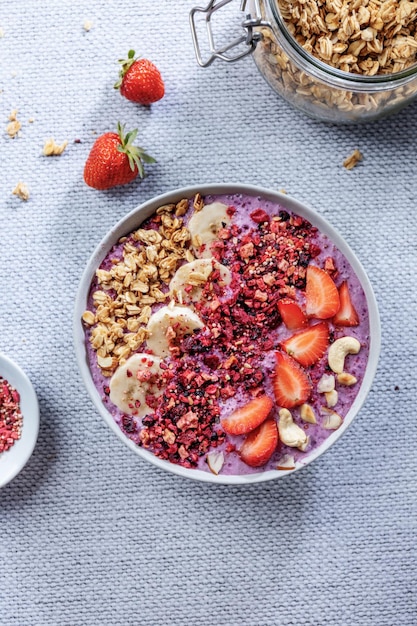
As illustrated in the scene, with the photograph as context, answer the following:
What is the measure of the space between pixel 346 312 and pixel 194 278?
0.93 ft

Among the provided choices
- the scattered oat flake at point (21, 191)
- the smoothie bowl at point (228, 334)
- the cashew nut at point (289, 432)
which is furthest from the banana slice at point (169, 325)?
the scattered oat flake at point (21, 191)

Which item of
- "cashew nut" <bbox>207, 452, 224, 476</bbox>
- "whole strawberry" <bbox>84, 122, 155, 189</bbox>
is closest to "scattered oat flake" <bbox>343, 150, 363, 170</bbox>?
"whole strawberry" <bbox>84, 122, 155, 189</bbox>

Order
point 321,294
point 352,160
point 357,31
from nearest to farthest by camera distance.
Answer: point 357,31, point 321,294, point 352,160

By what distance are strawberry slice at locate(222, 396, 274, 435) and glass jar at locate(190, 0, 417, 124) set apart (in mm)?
545

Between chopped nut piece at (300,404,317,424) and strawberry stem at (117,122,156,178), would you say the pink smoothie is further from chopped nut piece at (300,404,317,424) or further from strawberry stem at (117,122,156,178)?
strawberry stem at (117,122,156,178)

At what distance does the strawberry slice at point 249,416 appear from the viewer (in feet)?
4.14

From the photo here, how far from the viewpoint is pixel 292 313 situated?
129 centimetres

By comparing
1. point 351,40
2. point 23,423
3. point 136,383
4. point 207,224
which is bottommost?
point 23,423

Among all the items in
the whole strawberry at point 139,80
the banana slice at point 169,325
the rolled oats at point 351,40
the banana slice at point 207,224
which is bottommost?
the banana slice at point 169,325

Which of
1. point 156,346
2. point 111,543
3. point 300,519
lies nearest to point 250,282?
point 156,346

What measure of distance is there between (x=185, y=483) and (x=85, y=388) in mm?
278

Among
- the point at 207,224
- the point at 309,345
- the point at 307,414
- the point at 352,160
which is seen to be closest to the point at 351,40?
the point at 352,160

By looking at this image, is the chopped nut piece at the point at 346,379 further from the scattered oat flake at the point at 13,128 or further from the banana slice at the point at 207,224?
the scattered oat flake at the point at 13,128

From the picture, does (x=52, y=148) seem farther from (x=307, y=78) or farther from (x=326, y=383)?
(x=326, y=383)
